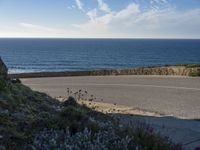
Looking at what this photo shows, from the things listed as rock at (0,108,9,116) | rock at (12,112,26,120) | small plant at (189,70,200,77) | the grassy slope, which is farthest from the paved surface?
rock at (0,108,9,116)

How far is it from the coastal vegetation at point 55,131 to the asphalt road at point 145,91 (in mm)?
6428

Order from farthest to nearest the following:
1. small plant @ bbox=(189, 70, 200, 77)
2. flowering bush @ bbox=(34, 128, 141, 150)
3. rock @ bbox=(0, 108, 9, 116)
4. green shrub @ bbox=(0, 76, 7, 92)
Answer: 1. small plant @ bbox=(189, 70, 200, 77)
2. green shrub @ bbox=(0, 76, 7, 92)
3. rock @ bbox=(0, 108, 9, 116)
4. flowering bush @ bbox=(34, 128, 141, 150)

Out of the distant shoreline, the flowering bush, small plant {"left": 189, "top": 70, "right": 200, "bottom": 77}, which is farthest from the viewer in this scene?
the distant shoreline

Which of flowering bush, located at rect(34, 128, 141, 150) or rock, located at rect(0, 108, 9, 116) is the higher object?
rock, located at rect(0, 108, 9, 116)

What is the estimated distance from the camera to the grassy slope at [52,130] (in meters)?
4.84

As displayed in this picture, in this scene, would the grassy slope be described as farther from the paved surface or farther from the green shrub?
the paved surface

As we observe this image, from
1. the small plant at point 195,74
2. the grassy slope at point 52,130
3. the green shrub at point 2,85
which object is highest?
the green shrub at point 2,85

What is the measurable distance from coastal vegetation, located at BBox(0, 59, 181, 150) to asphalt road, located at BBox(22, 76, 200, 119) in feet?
21.1

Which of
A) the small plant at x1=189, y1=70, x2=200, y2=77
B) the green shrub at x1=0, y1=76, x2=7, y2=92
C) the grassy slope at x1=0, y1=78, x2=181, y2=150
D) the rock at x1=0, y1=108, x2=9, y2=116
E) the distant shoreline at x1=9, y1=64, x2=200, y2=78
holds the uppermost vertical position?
the green shrub at x1=0, y1=76, x2=7, y2=92

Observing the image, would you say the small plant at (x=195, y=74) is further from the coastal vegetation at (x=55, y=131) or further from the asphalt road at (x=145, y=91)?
the coastal vegetation at (x=55, y=131)

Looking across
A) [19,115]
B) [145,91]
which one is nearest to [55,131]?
[19,115]

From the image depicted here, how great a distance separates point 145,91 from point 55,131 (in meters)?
13.2

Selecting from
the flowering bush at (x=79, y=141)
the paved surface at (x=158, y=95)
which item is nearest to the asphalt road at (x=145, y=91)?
the paved surface at (x=158, y=95)

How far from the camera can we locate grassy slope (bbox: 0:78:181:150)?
4.84m
